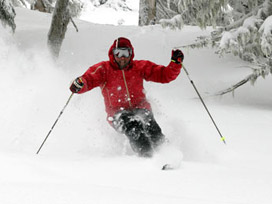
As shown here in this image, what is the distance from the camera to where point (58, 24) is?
10430 mm

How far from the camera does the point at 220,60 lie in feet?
39.5

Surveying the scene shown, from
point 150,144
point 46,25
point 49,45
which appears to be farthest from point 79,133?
point 46,25

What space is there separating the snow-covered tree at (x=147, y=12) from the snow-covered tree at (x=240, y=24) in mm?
8122

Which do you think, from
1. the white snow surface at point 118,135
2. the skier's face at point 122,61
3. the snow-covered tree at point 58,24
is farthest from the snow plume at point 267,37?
the snow-covered tree at point 58,24

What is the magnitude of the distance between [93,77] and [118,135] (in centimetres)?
97

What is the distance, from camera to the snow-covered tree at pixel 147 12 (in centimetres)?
1742

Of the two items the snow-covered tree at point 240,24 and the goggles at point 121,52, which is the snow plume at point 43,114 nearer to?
the goggles at point 121,52

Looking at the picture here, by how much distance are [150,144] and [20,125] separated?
244 cm

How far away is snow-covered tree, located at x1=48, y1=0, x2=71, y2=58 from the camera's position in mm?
10289

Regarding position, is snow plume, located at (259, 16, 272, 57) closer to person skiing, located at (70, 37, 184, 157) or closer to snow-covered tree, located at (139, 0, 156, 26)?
person skiing, located at (70, 37, 184, 157)

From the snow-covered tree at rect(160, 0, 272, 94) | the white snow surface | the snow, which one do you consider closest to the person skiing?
the white snow surface

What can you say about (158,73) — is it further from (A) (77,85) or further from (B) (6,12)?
(B) (6,12)

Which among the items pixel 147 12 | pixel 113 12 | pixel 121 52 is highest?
pixel 121 52

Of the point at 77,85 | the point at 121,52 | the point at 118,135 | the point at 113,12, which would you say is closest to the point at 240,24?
the point at 121,52
